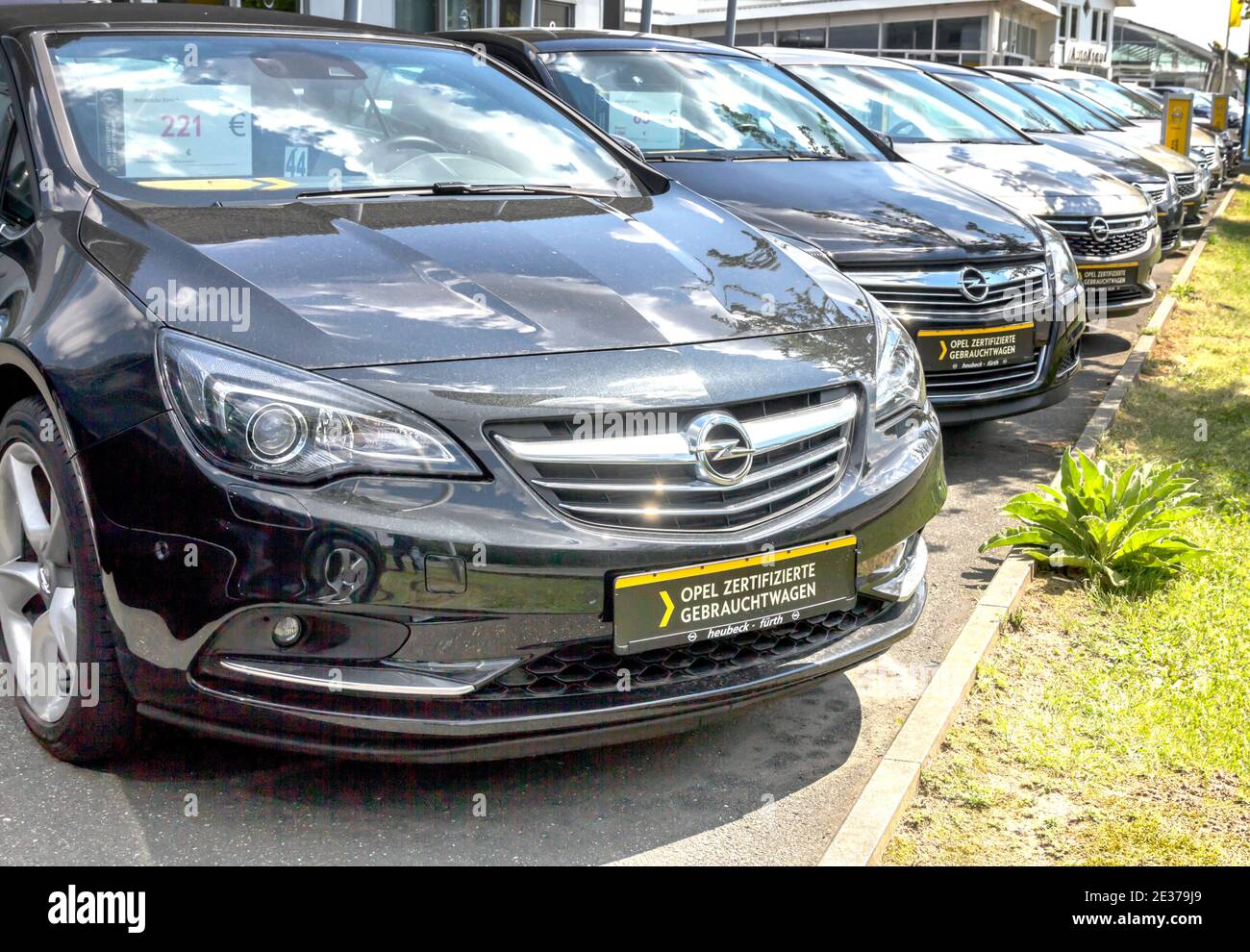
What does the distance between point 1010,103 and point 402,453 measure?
428 inches

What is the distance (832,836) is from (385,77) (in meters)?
2.69

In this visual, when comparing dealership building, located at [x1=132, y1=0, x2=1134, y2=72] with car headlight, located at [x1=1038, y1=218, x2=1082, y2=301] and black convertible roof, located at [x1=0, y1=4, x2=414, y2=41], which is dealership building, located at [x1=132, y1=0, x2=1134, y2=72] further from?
black convertible roof, located at [x1=0, y1=4, x2=414, y2=41]

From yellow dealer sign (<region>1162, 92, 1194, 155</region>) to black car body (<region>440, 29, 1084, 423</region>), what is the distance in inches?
462

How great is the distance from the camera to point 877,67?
980cm

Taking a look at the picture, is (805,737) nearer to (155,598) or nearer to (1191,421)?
(155,598)

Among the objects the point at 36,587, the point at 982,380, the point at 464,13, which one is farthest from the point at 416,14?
the point at 36,587

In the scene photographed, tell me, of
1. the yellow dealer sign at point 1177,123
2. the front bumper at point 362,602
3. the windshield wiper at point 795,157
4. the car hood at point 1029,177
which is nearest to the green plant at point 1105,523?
the windshield wiper at point 795,157

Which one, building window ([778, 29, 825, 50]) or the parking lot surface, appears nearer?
the parking lot surface

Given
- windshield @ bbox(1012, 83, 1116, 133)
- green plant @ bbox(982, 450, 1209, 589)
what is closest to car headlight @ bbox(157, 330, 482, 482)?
green plant @ bbox(982, 450, 1209, 589)

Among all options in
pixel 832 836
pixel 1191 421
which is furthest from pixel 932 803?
pixel 1191 421

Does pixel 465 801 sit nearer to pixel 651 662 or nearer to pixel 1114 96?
pixel 651 662

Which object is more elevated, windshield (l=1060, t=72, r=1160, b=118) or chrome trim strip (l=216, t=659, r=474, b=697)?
windshield (l=1060, t=72, r=1160, b=118)

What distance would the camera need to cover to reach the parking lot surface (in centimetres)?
297

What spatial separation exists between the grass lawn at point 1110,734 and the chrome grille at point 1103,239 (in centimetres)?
364
